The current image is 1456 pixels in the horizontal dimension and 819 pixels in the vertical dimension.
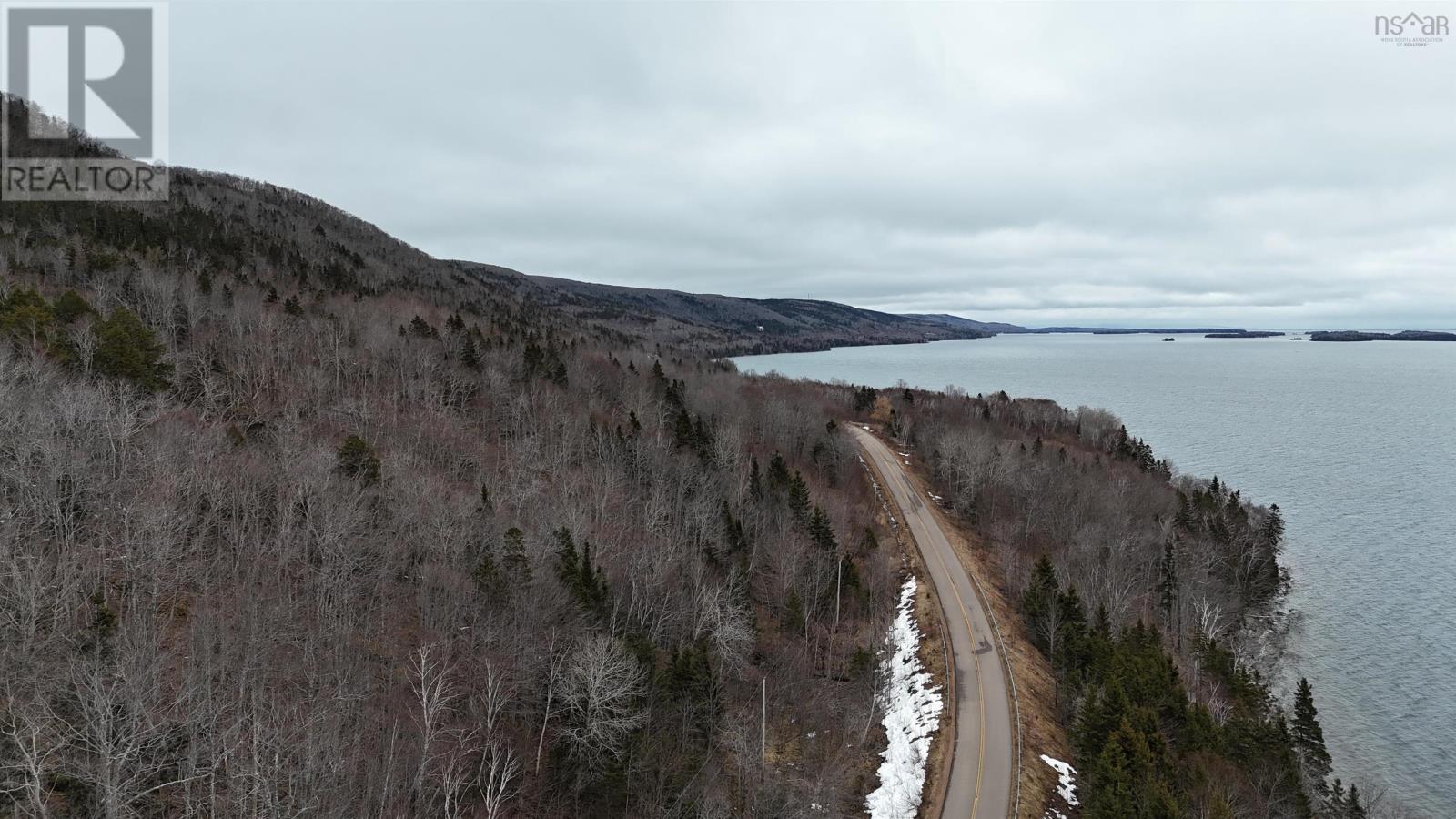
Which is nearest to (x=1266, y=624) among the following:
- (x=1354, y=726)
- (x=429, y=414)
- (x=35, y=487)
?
(x=1354, y=726)

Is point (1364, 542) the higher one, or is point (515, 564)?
point (515, 564)

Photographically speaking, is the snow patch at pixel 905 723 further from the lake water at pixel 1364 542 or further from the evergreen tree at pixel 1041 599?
the lake water at pixel 1364 542

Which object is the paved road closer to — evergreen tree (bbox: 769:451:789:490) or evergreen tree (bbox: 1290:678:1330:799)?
evergreen tree (bbox: 769:451:789:490)

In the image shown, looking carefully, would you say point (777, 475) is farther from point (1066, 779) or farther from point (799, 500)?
point (1066, 779)

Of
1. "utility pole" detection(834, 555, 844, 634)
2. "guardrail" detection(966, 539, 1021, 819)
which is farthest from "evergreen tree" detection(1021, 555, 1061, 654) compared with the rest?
"utility pole" detection(834, 555, 844, 634)

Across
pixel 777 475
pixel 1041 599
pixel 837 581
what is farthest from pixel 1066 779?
pixel 777 475

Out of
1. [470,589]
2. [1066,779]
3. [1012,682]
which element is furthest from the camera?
[1012,682]

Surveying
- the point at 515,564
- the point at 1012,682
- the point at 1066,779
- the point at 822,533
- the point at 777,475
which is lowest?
the point at 1066,779
